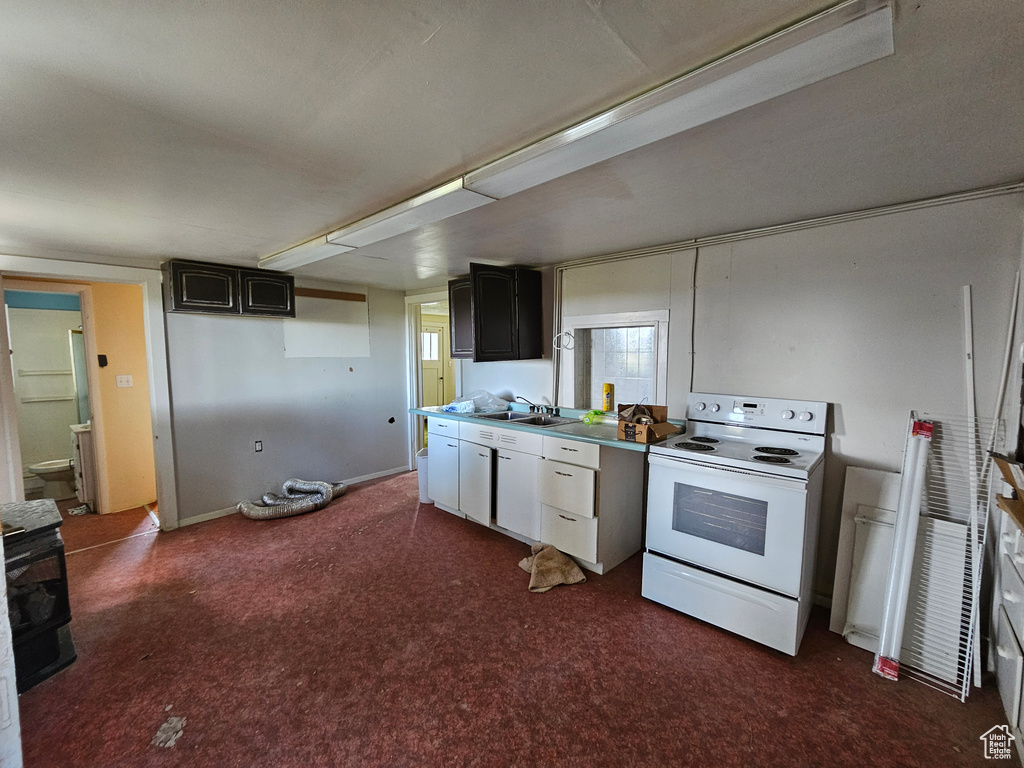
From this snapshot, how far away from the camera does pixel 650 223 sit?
7.82 feet

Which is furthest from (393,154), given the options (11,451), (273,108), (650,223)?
(11,451)

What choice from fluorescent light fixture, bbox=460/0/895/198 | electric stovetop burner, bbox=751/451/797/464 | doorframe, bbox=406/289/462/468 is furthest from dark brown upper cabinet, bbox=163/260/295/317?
electric stovetop burner, bbox=751/451/797/464

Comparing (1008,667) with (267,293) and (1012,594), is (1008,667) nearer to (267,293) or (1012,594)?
(1012,594)

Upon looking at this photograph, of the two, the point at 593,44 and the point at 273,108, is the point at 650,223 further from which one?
the point at 273,108

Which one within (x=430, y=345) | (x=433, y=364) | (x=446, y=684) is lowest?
(x=446, y=684)

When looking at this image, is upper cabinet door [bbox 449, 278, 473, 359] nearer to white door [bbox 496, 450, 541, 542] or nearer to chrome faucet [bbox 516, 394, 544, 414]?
chrome faucet [bbox 516, 394, 544, 414]

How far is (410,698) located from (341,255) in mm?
2834

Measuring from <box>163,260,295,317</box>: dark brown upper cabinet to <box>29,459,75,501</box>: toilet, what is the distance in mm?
2254

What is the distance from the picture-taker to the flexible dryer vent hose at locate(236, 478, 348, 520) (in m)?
3.63

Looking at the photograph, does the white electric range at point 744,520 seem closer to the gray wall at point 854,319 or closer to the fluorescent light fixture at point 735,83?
the gray wall at point 854,319

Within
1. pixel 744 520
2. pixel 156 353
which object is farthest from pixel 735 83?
pixel 156 353

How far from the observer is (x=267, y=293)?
3.80 metres

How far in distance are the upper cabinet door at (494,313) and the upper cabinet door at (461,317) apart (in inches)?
14.9

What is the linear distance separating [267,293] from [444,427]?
2.06 m
